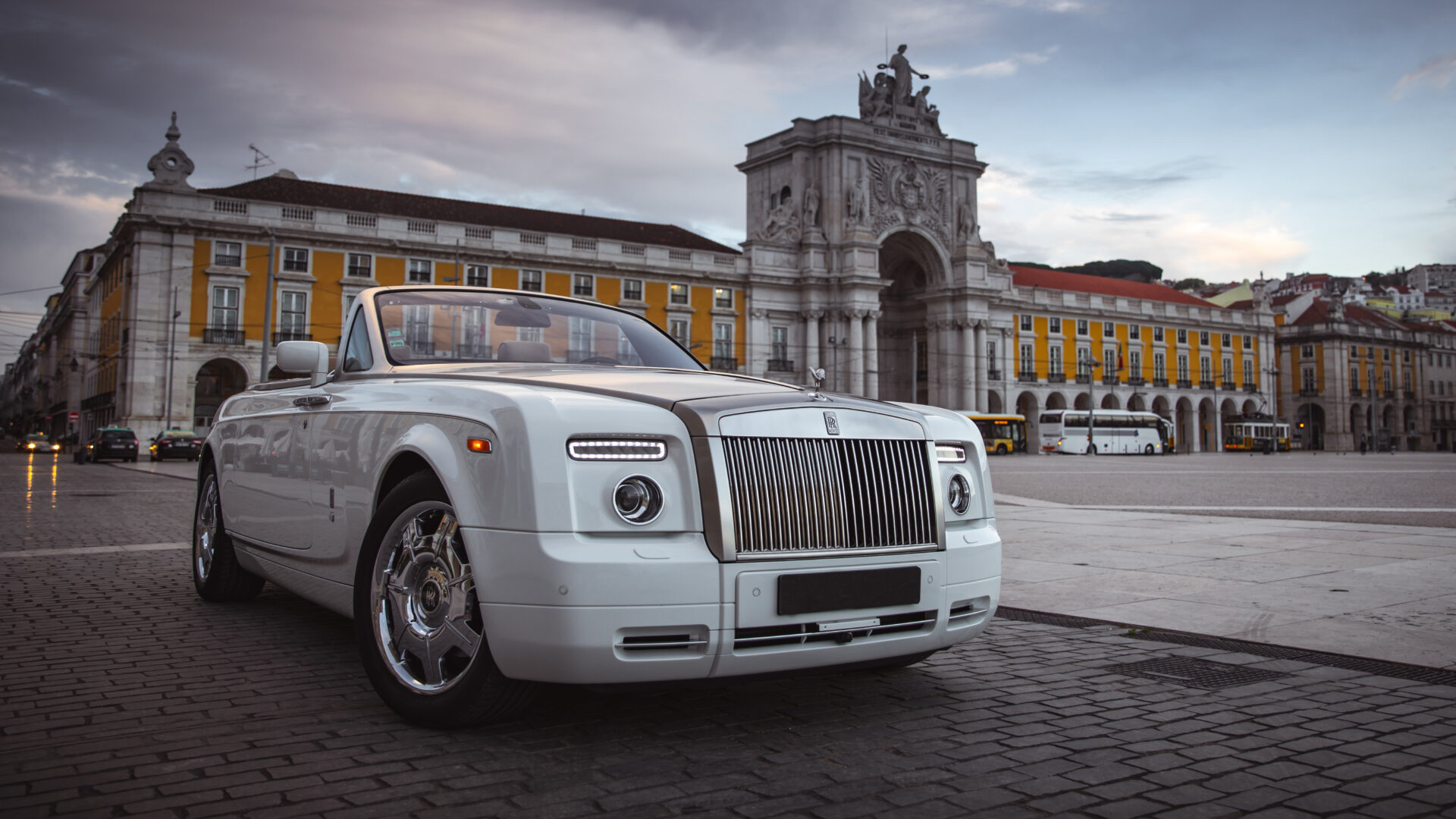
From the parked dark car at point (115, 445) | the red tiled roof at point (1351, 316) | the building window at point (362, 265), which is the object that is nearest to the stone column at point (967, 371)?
the building window at point (362, 265)

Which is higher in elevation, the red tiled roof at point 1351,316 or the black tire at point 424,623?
the red tiled roof at point 1351,316

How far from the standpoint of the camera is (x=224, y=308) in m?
45.7

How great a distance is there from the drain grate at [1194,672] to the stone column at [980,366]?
205ft

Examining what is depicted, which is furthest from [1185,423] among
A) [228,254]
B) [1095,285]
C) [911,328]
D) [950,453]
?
[950,453]

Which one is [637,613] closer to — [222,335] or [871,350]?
[222,335]

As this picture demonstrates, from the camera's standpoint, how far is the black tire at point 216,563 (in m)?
5.82

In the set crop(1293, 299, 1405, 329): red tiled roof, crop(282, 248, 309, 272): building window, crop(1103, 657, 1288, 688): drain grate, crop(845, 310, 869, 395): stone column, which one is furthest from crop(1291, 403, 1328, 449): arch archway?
crop(1103, 657, 1288, 688): drain grate

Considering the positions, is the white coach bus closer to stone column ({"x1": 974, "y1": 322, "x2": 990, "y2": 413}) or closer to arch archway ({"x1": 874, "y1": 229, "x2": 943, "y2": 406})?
stone column ({"x1": 974, "y1": 322, "x2": 990, "y2": 413})

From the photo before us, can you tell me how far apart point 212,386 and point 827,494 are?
5568 centimetres

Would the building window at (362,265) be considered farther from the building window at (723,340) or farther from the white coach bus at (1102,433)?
the white coach bus at (1102,433)

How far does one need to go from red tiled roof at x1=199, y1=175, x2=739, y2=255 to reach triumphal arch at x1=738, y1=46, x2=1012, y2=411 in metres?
4.43

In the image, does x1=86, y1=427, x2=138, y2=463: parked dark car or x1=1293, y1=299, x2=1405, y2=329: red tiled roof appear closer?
x1=86, y1=427, x2=138, y2=463: parked dark car

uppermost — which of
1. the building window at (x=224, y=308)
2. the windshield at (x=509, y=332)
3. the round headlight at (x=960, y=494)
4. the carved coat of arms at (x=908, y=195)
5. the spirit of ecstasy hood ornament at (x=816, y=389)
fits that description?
the carved coat of arms at (x=908, y=195)

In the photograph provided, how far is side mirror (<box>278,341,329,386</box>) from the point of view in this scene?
4.67 m
